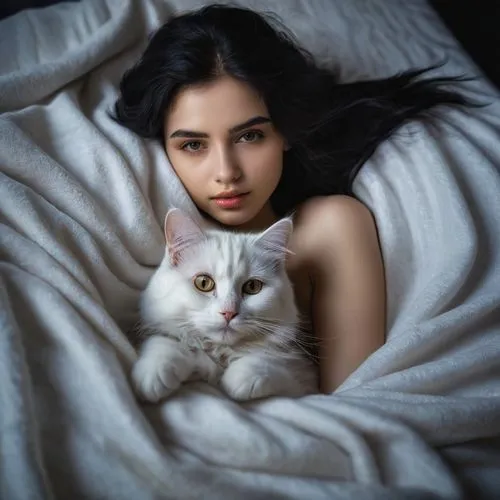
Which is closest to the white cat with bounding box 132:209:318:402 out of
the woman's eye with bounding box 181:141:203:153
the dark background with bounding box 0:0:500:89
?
the woman's eye with bounding box 181:141:203:153

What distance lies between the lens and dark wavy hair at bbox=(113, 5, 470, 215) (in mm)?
1104

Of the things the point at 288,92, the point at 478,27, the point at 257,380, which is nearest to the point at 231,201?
the point at 288,92

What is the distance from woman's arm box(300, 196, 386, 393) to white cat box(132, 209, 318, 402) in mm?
65

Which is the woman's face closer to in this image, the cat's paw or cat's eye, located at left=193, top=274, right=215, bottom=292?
cat's eye, located at left=193, top=274, right=215, bottom=292

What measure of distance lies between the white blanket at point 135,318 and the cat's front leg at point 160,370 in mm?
21

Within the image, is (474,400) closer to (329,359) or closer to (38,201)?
(329,359)

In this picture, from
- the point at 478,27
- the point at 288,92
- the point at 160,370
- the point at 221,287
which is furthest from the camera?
the point at 478,27

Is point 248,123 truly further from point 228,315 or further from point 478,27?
point 478,27

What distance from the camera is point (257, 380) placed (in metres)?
0.79

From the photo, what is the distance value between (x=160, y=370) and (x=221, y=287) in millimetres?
187

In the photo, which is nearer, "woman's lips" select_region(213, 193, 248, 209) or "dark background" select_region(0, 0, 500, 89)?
"woman's lips" select_region(213, 193, 248, 209)

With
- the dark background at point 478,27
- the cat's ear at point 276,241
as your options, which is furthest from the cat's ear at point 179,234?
the dark background at point 478,27

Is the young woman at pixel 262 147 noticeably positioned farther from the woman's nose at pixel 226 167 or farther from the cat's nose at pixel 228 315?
the cat's nose at pixel 228 315

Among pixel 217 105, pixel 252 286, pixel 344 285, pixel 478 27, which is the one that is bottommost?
pixel 344 285
